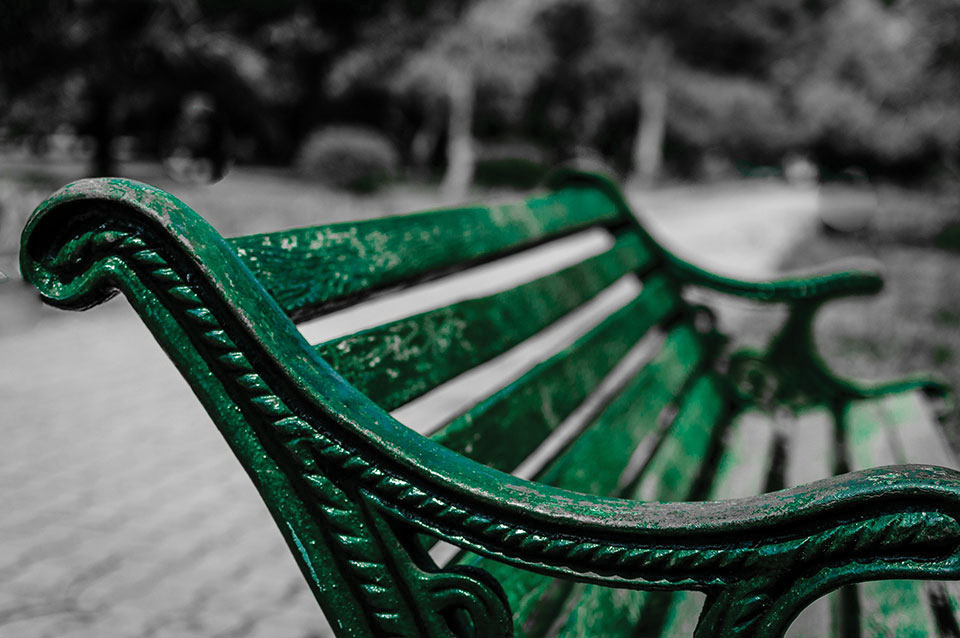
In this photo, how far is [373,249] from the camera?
1272 millimetres

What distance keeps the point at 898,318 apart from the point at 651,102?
3025 centimetres

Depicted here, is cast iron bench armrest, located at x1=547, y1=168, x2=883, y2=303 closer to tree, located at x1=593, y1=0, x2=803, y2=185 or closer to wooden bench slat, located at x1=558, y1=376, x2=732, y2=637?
wooden bench slat, located at x1=558, y1=376, x2=732, y2=637

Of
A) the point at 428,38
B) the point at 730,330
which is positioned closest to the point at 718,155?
the point at 428,38

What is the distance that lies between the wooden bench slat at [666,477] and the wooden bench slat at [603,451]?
0.18 ft

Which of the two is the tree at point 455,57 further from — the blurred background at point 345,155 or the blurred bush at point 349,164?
the blurred bush at point 349,164

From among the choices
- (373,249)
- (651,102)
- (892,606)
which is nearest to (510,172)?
(651,102)

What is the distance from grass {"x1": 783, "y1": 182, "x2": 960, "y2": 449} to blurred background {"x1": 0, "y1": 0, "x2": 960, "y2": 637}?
0.04m

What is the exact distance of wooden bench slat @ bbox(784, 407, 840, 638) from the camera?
143 centimetres

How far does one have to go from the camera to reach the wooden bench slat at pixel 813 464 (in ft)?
4.70

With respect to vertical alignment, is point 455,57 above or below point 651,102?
below

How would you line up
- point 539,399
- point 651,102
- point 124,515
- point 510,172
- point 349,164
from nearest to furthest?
point 539,399
point 124,515
point 349,164
point 510,172
point 651,102

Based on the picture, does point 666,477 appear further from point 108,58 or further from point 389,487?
point 108,58

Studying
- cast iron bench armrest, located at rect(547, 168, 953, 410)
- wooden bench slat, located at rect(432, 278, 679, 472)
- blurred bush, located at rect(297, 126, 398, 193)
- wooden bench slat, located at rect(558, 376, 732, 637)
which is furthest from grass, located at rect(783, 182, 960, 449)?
blurred bush, located at rect(297, 126, 398, 193)

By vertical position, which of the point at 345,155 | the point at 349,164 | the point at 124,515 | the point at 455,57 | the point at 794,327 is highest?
the point at 455,57
